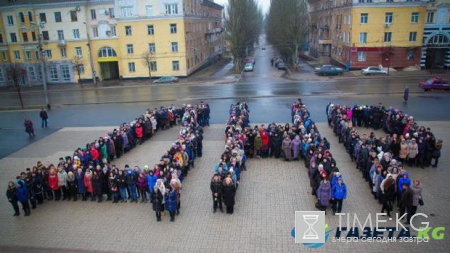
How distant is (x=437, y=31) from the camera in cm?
4472

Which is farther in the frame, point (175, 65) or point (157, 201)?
point (175, 65)

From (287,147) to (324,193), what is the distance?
4.74 metres

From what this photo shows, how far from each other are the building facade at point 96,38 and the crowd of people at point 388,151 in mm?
31473

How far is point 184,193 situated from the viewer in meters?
13.7

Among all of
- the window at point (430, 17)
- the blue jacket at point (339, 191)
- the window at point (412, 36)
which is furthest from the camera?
the window at point (412, 36)

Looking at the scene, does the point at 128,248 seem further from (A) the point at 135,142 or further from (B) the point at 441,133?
(B) the point at 441,133

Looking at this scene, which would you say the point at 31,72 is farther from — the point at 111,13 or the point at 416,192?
the point at 416,192

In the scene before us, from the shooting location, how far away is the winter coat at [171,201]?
37.4ft

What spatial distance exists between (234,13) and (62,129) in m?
35.4

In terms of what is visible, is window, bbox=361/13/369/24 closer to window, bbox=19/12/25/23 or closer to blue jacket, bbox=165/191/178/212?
blue jacket, bbox=165/191/178/212

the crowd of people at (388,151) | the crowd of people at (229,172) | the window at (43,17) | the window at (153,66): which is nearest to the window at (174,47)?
the window at (153,66)

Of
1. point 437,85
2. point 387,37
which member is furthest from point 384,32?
point 437,85

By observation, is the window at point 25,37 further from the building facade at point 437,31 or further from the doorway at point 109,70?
the building facade at point 437,31

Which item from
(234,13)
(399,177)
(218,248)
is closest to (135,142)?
(218,248)
